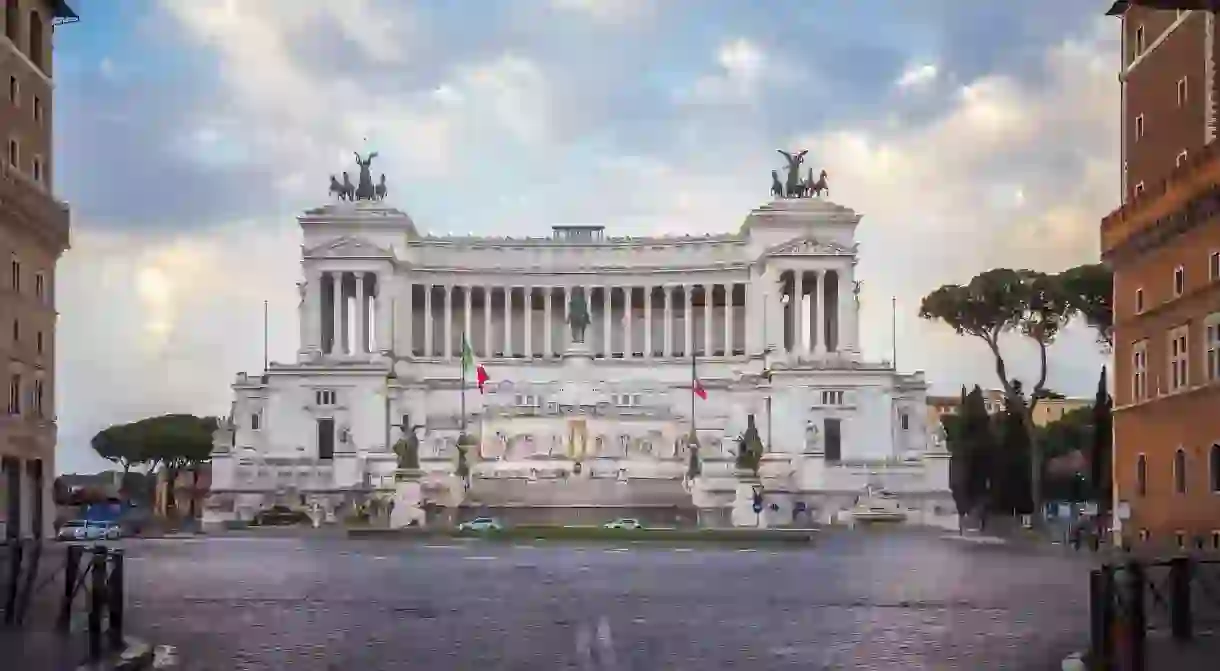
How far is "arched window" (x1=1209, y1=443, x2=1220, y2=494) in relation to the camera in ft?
136

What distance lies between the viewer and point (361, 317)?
4503 inches

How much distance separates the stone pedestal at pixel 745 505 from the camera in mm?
76875

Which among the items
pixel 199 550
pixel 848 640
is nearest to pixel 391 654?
pixel 848 640

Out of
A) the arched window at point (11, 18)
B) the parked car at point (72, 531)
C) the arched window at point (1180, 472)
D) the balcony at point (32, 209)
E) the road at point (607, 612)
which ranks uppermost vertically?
the arched window at point (11, 18)

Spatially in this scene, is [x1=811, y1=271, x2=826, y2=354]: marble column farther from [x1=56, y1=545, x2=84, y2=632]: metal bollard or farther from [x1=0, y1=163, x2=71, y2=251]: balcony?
[x1=56, y1=545, x2=84, y2=632]: metal bollard

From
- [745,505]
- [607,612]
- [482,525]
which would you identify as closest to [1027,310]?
[745,505]

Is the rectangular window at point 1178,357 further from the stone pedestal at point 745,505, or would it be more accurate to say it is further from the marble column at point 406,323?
the marble column at point 406,323

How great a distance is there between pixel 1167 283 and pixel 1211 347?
4.61m

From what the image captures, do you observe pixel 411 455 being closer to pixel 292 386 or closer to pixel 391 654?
pixel 292 386

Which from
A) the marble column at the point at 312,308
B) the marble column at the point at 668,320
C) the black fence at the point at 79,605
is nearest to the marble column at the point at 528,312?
the marble column at the point at 668,320

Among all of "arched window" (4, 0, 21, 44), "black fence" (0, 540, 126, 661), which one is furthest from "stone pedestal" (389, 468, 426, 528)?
"black fence" (0, 540, 126, 661)

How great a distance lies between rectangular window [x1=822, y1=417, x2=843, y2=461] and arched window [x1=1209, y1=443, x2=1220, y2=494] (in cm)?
5897

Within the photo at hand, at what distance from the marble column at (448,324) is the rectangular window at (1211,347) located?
78135 mm

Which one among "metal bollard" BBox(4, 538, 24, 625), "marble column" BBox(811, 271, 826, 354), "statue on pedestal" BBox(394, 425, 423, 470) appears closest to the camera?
"metal bollard" BBox(4, 538, 24, 625)
